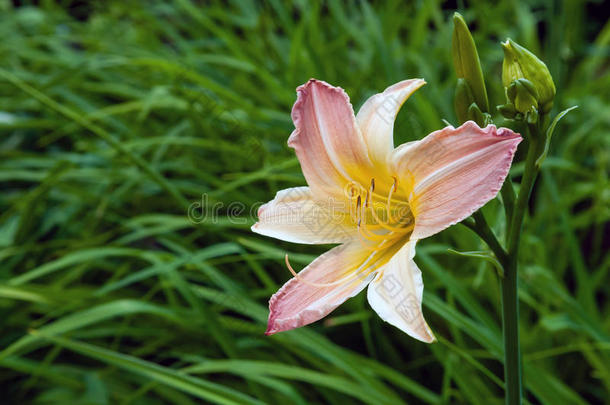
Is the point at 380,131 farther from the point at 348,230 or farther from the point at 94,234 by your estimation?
the point at 94,234

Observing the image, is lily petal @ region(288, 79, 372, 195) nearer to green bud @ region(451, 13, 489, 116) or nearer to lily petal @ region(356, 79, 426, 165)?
lily petal @ region(356, 79, 426, 165)

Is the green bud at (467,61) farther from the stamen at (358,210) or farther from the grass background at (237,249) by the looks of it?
the grass background at (237,249)

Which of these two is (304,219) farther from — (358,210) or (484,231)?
(484,231)

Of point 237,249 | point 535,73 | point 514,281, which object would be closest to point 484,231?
point 514,281

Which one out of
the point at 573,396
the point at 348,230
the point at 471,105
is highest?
the point at 471,105

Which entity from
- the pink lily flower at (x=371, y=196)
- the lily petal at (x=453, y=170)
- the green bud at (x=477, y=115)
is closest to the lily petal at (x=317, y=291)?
the pink lily flower at (x=371, y=196)

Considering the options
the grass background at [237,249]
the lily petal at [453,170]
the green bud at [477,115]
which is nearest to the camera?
the lily petal at [453,170]

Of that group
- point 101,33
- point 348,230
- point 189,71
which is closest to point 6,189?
point 101,33

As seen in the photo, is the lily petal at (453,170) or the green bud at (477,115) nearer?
the lily petal at (453,170)
